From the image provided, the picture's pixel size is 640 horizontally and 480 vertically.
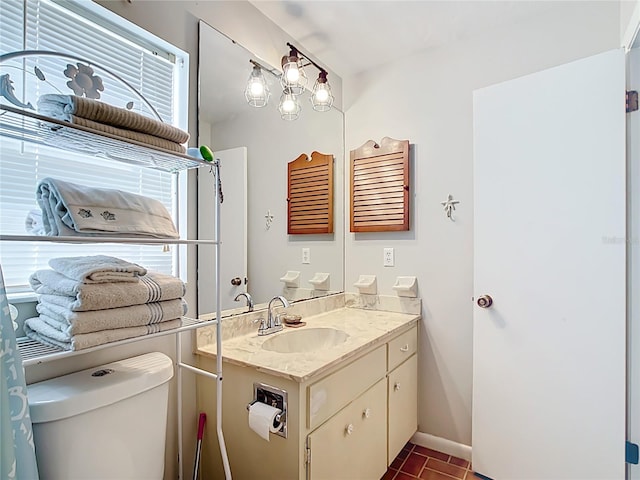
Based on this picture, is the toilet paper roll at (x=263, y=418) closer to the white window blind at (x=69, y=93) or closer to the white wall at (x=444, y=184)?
the white window blind at (x=69, y=93)

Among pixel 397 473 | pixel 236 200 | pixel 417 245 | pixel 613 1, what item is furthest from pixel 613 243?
pixel 236 200

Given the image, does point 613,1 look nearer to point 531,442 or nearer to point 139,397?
point 531,442

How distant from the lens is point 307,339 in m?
1.76

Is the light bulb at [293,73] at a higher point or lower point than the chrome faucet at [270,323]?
higher

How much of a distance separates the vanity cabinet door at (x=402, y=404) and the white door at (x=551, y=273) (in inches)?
13.3

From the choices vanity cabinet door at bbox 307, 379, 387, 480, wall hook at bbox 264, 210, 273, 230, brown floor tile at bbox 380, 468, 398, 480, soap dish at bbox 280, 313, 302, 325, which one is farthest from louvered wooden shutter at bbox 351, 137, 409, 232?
brown floor tile at bbox 380, 468, 398, 480

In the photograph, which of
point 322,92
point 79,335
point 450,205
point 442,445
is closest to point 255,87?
point 322,92

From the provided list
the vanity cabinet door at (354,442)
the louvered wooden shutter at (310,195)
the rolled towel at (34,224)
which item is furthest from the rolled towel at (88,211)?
the louvered wooden shutter at (310,195)

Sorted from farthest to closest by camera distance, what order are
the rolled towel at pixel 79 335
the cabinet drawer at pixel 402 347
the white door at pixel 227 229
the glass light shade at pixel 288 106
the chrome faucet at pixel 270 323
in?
the glass light shade at pixel 288 106, the cabinet drawer at pixel 402 347, the chrome faucet at pixel 270 323, the white door at pixel 227 229, the rolled towel at pixel 79 335

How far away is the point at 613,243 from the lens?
4.76ft

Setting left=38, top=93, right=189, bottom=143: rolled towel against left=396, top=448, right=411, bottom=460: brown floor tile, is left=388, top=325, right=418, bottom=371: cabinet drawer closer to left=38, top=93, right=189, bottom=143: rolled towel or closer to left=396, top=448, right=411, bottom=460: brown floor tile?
left=396, top=448, right=411, bottom=460: brown floor tile

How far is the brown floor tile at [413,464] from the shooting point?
5.94ft

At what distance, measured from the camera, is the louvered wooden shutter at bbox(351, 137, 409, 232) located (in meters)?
2.10

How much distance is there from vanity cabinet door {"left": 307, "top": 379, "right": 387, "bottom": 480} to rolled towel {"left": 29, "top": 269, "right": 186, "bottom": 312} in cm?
71
